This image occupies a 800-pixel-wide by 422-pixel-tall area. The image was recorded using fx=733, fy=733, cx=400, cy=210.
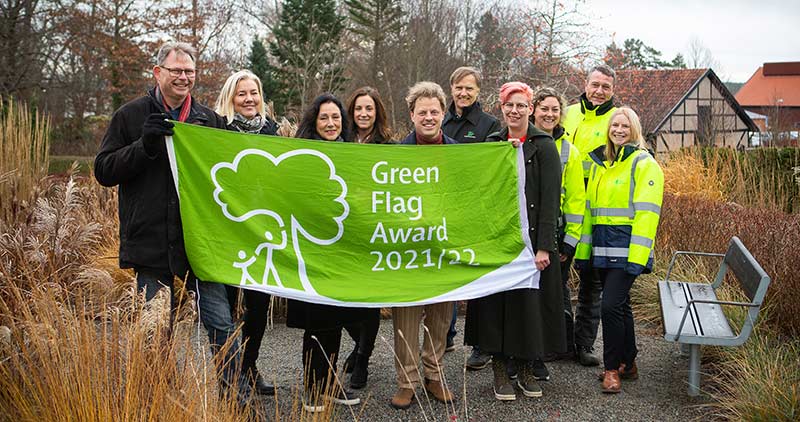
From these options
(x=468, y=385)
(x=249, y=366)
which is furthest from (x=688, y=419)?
(x=249, y=366)

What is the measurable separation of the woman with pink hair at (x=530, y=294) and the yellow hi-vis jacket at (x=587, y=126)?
1006 millimetres

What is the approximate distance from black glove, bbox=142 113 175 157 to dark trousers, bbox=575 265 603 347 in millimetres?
3507

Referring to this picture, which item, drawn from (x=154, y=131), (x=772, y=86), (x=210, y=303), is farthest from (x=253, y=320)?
(x=772, y=86)

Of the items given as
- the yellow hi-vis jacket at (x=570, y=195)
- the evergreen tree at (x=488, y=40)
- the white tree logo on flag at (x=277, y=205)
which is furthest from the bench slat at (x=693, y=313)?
the evergreen tree at (x=488, y=40)

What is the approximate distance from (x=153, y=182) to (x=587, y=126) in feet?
12.2

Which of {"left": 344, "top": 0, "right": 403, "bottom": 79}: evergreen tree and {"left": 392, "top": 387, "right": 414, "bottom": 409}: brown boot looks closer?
{"left": 392, "top": 387, "right": 414, "bottom": 409}: brown boot

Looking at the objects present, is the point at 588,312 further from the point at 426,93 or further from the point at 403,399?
the point at 426,93

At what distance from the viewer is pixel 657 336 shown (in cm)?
682

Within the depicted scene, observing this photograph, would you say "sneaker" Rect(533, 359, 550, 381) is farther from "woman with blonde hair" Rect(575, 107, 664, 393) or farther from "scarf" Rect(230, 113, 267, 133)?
"scarf" Rect(230, 113, 267, 133)

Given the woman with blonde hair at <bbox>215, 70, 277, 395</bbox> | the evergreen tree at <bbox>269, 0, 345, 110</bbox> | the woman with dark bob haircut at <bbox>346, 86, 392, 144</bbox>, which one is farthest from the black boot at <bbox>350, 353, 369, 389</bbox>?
the evergreen tree at <bbox>269, 0, 345, 110</bbox>

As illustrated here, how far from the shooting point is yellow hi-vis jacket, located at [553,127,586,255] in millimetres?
5383

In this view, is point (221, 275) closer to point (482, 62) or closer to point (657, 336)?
point (657, 336)

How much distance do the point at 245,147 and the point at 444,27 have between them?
30.8m

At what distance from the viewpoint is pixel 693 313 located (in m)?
5.53
